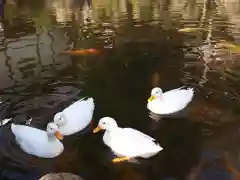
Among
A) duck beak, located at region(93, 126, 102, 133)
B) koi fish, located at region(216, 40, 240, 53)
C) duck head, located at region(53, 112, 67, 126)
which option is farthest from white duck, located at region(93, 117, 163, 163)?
koi fish, located at region(216, 40, 240, 53)

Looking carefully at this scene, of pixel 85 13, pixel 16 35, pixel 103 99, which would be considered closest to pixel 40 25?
pixel 16 35

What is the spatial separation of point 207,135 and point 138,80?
7.28ft

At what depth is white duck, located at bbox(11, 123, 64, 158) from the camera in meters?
5.22

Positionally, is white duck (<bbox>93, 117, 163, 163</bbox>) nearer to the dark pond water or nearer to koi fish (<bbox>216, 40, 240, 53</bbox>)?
the dark pond water

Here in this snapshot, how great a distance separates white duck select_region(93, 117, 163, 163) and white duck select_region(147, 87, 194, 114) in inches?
35.9

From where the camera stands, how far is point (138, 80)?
24.7 ft

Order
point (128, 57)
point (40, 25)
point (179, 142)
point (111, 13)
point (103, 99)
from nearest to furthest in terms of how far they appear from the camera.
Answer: point (179, 142) < point (103, 99) < point (128, 57) < point (40, 25) < point (111, 13)

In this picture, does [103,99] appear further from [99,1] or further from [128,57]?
[99,1]

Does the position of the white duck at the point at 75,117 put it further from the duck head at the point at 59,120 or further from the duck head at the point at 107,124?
the duck head at the point at 107,124

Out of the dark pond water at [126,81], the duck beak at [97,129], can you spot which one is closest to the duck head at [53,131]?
the dark pond water at [126,81]

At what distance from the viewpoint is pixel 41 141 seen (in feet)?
17.3

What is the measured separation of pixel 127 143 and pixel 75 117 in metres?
1.01

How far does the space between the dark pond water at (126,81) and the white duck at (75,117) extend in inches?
5.2

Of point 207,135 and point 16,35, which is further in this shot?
point 16,35
